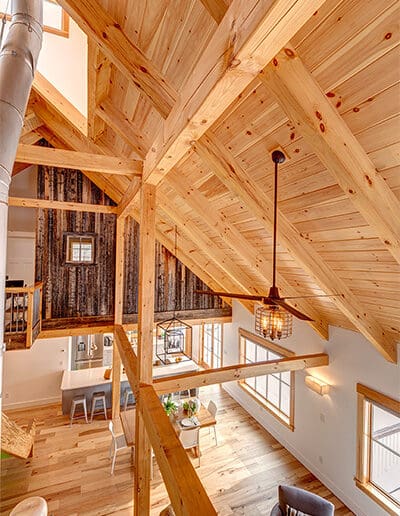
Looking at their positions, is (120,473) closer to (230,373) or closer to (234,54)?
(230,373)

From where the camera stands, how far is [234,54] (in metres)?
0.99

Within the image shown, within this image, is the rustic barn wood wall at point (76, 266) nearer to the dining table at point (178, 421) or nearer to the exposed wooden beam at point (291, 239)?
the dining table at point (178, 421)

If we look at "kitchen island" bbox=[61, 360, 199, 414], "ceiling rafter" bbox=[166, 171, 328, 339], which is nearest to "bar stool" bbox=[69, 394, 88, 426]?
"kitchen island" bbox=[61, 360, 199, 414]

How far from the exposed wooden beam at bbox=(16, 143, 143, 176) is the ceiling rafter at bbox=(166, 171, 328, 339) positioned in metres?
0.53

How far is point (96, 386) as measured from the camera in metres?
6.61

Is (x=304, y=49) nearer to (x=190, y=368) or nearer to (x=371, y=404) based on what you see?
(x=371, y=404)

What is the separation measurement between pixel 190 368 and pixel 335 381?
3794 millimetres

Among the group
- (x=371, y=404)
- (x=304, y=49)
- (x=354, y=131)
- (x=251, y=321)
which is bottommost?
(x=371, y=404)

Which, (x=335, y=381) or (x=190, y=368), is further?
(x=190, y=368)

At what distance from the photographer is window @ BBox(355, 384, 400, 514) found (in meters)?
3.91

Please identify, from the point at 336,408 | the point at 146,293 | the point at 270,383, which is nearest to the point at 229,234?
the point at 146,293

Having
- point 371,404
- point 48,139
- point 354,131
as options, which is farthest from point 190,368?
point 354,131

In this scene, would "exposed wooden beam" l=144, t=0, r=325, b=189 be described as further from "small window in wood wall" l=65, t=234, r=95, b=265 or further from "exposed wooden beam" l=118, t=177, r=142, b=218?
"small window in wood wall" l=65, t=234, r=95, b=265

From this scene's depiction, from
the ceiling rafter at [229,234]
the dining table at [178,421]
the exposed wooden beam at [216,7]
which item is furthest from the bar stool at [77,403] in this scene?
the exposed wooden beam at [216,7]
